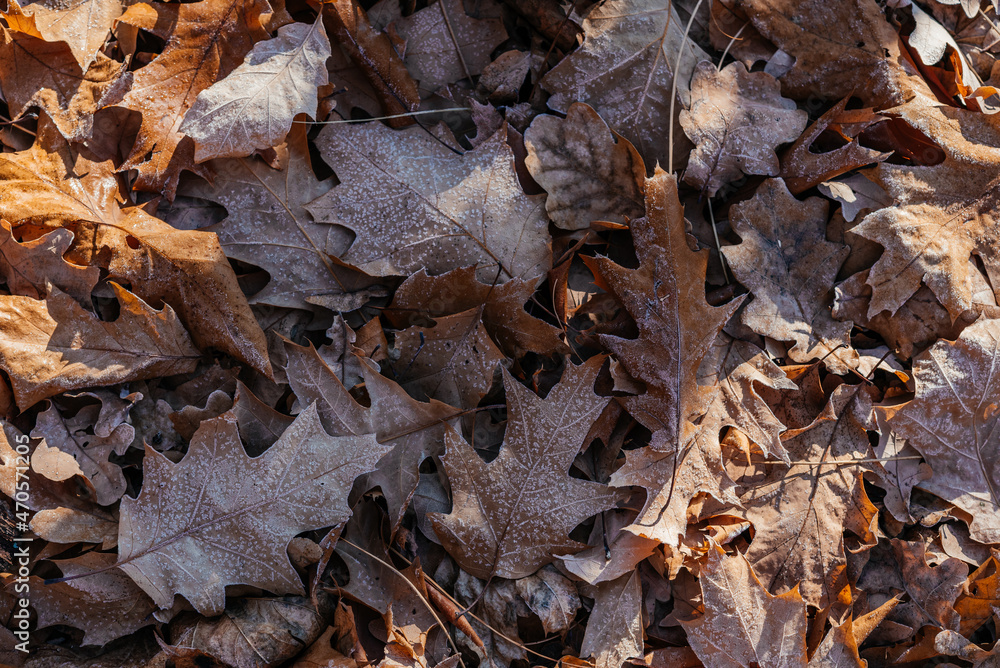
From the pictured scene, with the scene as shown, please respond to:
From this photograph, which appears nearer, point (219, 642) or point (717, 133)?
point (219, 642)

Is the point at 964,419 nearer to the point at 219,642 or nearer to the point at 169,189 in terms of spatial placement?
the point at 219,642

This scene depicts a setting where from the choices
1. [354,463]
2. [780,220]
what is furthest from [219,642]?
[780,220]

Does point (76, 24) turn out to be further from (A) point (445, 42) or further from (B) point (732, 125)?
(B) point (732, 125)

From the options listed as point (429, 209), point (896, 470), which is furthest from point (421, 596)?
point (896, 470)

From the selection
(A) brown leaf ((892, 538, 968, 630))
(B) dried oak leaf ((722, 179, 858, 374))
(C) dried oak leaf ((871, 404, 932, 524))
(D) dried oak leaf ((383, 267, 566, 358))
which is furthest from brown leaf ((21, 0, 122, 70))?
(A) brown leaf ((892, 538, 968, 630))

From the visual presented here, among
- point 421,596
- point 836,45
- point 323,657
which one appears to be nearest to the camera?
point 323,657
